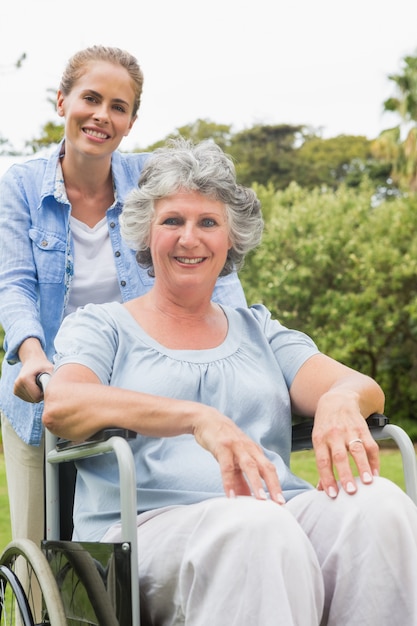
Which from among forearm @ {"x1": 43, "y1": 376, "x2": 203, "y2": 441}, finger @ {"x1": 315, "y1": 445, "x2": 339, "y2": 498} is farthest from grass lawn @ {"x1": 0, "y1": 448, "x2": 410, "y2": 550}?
finger @ {"x1": 315, "y1": 445, "x2": 339, "y2": 498}

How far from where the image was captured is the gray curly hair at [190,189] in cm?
242

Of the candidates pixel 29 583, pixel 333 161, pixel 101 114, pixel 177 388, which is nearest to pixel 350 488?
pixel 177 388

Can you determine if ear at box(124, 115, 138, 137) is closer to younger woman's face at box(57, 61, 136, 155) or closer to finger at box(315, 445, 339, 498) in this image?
younger woman's face at box(57, 61, 136, 155)

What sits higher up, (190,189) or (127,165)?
(127,165)

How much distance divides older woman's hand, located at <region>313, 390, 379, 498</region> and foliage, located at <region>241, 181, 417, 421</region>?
1029 cm

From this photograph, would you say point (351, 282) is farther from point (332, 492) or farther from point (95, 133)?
point (332, 492)

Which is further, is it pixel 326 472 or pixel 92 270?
pixel 92 270

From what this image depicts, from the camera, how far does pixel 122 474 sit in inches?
74.8

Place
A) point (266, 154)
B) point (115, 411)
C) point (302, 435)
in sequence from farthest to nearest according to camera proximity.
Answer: point (266, 154)
point (302, 435)
point (115, 411)

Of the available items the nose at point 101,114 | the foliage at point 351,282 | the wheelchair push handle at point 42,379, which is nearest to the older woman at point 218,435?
the wheelchair push handle at point 42,379

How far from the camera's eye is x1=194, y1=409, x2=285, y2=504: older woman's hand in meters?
1.92

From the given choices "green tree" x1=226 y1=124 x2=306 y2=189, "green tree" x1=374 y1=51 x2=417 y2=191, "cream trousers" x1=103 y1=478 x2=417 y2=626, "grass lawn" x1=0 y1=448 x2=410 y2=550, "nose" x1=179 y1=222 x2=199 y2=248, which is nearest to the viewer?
"cream trousers" x1=103 y1=478 x2=417 y2=626

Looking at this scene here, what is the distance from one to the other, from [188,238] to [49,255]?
65cm

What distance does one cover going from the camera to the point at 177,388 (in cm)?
230
